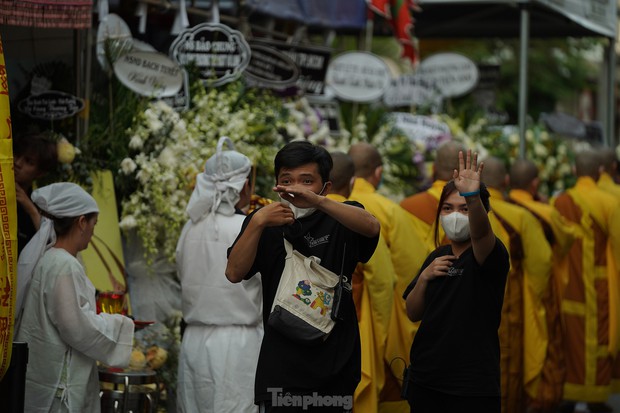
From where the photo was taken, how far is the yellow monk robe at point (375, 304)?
7266 millimetres

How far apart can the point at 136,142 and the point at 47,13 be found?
126 cm

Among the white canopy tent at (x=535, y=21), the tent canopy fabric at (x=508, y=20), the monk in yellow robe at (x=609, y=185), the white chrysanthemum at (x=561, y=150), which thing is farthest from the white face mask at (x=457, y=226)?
the white chrysanthemum at (x=561, y=150)

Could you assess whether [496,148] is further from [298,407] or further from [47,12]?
[298,407]

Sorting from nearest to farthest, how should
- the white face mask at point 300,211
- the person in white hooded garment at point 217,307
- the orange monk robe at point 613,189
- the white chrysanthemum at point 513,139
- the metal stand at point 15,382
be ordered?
the white face mask at point 300,211 < the metal stand at point 15,382 < the person in white hooded garment at point 217,307 < the orange monk robe at point 613,189 < the white chrysanthemum at point 513,139

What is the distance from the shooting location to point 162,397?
7.59 meters

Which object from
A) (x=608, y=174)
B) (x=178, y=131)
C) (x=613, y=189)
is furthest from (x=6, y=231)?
(x=608, y=174)

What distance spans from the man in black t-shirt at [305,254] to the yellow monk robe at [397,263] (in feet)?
8.35

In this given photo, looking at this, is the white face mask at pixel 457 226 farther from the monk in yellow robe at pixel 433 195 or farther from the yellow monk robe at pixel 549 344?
the yellow monk robe at pixel 549 344

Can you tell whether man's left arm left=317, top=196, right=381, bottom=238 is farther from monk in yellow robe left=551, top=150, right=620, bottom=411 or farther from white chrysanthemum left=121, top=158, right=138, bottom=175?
monk in yellow robe left=551, top=150, right=620, bottom=411

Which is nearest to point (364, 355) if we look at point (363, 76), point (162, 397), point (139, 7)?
point (162, 397)

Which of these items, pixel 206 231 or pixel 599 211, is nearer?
pixel 206 231

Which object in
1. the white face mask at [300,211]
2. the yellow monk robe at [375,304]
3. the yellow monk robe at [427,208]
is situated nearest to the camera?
the white face mask at [300,211]

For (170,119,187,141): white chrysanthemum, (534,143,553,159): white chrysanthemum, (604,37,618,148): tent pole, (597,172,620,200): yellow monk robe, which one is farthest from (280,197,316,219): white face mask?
(604,37,618,148): tent pole

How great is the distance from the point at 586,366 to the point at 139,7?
16.6 feet
